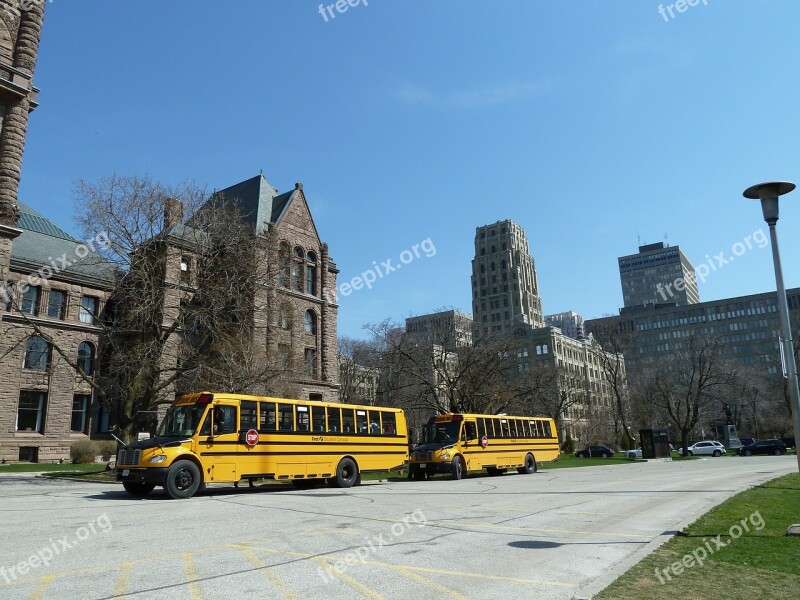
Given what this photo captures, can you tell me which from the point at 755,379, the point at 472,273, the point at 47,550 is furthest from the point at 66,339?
the point at 472,273

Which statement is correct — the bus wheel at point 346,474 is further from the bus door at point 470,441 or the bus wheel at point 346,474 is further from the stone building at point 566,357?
the stone building at point 566,357

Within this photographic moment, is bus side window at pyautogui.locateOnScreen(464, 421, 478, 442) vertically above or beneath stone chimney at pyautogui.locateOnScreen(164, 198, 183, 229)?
beneath

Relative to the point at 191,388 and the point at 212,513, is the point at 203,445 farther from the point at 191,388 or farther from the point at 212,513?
the point at 191,388

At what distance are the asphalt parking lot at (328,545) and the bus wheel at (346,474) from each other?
16.1 ft

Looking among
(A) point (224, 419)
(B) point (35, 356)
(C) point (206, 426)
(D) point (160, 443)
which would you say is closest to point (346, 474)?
(A) point (224, 419)

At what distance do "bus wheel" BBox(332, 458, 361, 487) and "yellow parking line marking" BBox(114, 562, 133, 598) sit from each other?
1408cm

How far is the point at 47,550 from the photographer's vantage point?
842 cm

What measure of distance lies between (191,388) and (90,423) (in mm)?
16512

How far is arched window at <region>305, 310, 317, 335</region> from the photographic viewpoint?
50562 millimetres

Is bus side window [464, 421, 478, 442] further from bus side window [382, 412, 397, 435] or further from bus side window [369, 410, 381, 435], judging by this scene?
bus side window [369, 410, 381, 435]

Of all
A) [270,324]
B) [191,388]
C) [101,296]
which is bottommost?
[191,388]

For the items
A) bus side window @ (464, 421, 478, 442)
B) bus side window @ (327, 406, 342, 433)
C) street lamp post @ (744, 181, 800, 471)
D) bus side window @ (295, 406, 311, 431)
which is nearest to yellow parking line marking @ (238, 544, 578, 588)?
street lamp post @ (744, 181, 800, 471)

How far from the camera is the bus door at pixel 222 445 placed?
56.2 ft

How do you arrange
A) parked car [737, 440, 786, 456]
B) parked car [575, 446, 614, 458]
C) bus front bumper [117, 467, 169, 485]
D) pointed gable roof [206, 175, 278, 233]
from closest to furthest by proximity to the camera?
bus front bumper [117, 467, 169, 485] < pointed gable roof [206, 175, 278, 233] < parked car [737, 440, 786, 456] < parked car [575, 446, 614, 458]
